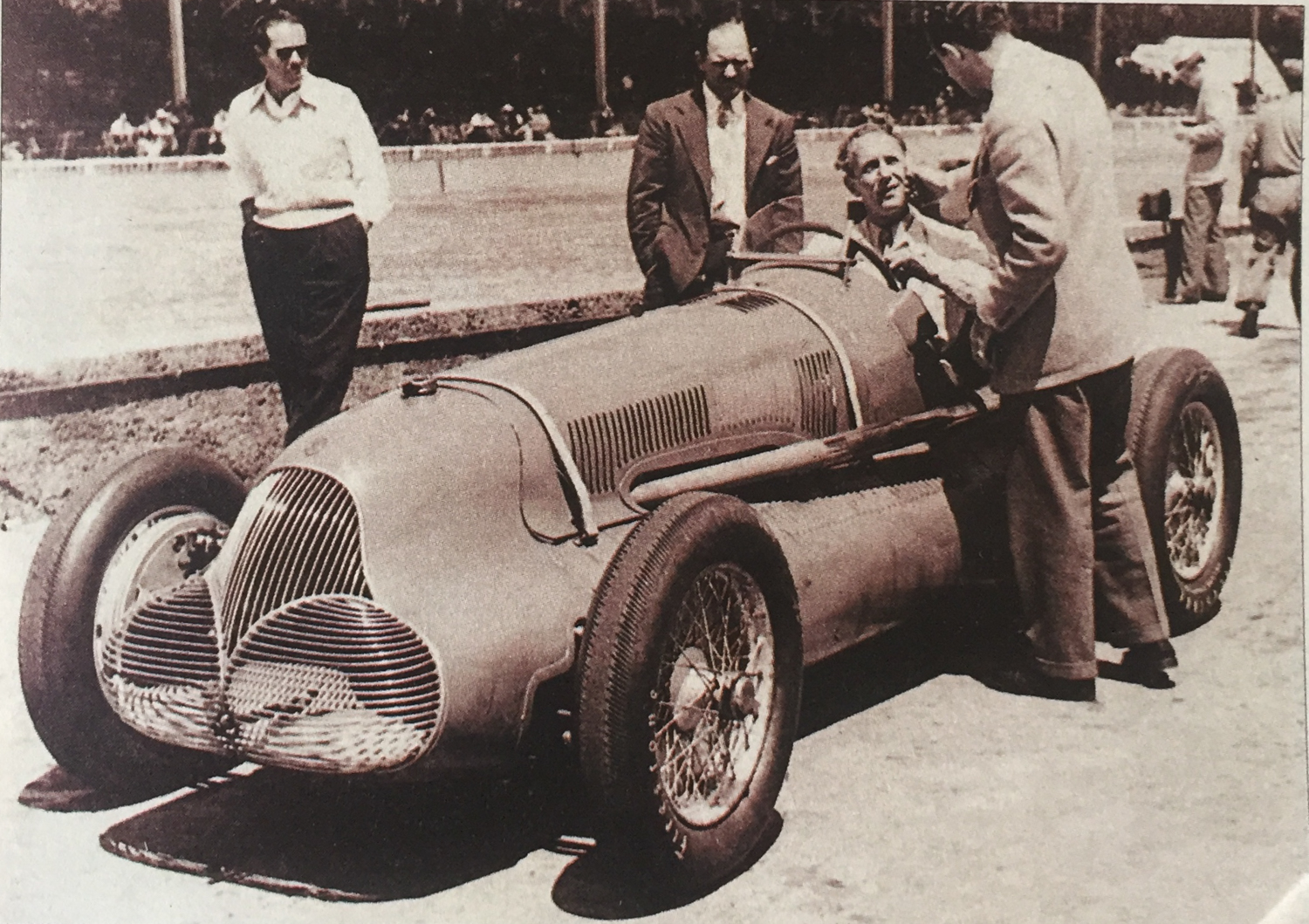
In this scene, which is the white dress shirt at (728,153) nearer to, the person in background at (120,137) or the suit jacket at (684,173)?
the suit jacket at (684,173)

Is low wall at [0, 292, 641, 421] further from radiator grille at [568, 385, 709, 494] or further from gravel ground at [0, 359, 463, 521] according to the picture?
radiator grille at [568, 385, 709, 494]

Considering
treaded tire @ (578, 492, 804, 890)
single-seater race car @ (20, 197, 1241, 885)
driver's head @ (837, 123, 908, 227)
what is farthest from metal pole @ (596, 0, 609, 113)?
treaded tire @ (578, 492, 804, 890)

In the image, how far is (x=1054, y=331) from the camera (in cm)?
437

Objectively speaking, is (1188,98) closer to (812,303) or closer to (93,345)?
(812,303)

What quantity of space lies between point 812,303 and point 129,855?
7.55 ft

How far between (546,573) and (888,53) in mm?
3170

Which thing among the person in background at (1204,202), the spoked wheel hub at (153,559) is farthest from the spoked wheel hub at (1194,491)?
the spoked wheel hub at (153,559)

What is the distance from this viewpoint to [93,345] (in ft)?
14.1

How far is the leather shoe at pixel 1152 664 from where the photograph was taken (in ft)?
15.0

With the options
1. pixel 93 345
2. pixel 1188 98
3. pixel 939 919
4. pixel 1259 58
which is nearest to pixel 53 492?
pixel 93 345

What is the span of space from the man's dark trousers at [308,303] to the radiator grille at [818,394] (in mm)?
1682

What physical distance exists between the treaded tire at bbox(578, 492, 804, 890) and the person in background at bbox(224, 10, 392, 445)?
6.58 feet

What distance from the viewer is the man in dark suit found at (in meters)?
5.48

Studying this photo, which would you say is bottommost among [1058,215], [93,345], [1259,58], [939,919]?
[939,919]
